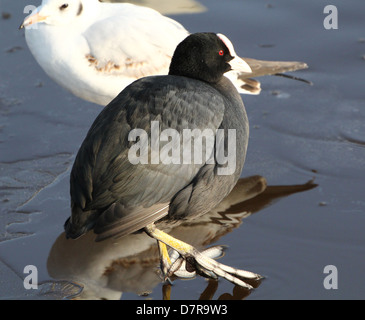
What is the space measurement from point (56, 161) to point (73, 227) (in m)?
1.37

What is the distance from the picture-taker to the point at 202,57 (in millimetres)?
4246

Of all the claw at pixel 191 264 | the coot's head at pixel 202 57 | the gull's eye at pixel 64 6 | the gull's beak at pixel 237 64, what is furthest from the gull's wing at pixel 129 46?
the claw at pixel 191 264

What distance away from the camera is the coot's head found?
4.22 m

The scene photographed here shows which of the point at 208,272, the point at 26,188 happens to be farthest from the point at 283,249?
the point at 26,188

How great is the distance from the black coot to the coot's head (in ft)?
0.77

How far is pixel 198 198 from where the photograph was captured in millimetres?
3799

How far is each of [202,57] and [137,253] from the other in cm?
121

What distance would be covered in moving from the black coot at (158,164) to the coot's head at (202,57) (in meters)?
0.23

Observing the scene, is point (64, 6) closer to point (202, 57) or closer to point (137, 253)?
point (202, 57)

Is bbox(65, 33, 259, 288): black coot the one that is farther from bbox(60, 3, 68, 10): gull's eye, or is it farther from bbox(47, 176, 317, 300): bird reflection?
bbox(60, 3, 68, 10): gull's eye

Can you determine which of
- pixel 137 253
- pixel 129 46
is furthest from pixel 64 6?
pixel 137 253

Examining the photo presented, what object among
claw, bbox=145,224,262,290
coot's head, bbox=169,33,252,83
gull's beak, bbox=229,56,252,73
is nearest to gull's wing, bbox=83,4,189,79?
gull's beak, bbox=229,56,252,73

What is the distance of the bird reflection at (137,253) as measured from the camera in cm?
383

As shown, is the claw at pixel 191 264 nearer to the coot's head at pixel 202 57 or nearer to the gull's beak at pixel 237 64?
the coot's head at pixel 202 57
